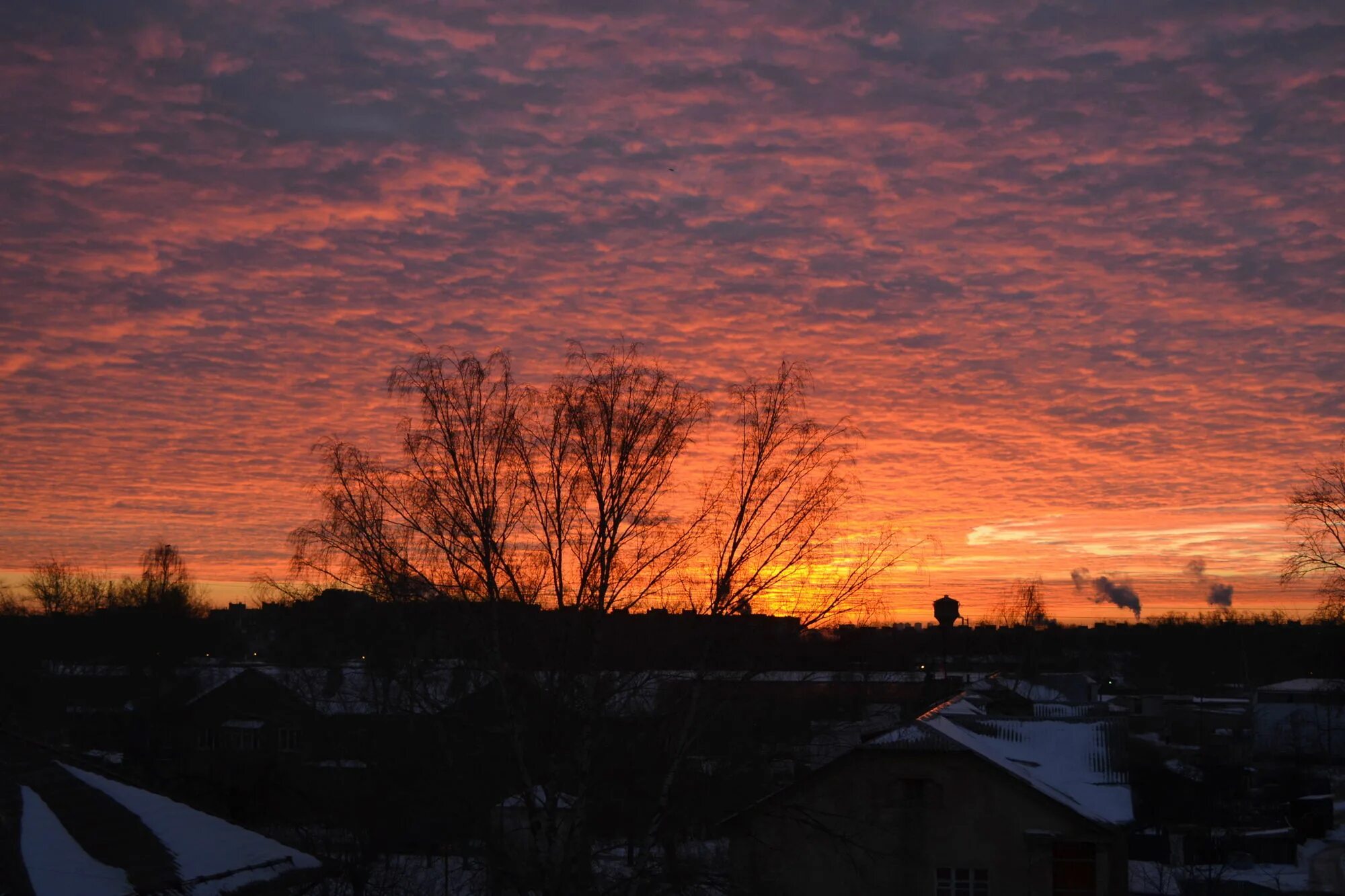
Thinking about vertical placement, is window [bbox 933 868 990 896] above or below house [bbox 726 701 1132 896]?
below

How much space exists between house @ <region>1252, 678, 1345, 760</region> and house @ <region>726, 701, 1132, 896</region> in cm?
4461

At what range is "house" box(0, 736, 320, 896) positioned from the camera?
12.2 m

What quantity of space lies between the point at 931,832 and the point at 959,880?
140 centimetres

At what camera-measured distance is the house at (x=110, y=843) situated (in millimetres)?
12188

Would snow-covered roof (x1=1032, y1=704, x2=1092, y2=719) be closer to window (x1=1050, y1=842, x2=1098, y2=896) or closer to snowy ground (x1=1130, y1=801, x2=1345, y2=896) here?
snowy ground (x1=1130, y1=801, x2=1345, y2=896)

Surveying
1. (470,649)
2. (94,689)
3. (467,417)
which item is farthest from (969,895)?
(94,689)

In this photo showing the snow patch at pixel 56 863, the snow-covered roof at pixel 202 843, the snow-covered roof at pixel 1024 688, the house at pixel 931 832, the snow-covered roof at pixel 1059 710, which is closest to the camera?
the snow patch at pixel 56 863

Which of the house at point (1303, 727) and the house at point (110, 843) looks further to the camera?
the house at point (1303, 727)

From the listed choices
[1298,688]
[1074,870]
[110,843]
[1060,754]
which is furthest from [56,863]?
[1298,688]

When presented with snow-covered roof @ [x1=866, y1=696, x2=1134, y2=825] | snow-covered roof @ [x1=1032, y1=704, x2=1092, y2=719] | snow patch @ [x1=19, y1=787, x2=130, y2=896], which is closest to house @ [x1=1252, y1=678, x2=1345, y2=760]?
snow-covered roof @ [x1=1032, y1=704, x2=1092, y2=719]

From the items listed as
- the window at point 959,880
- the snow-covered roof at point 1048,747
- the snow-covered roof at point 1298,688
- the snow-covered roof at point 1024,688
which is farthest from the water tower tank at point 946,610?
the snow-covered roof at point 1298,688

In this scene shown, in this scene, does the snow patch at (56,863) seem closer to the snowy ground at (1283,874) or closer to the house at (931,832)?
the house at (931,832)

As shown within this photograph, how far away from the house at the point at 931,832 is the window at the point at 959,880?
0.08 feet

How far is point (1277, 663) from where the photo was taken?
144 meters
